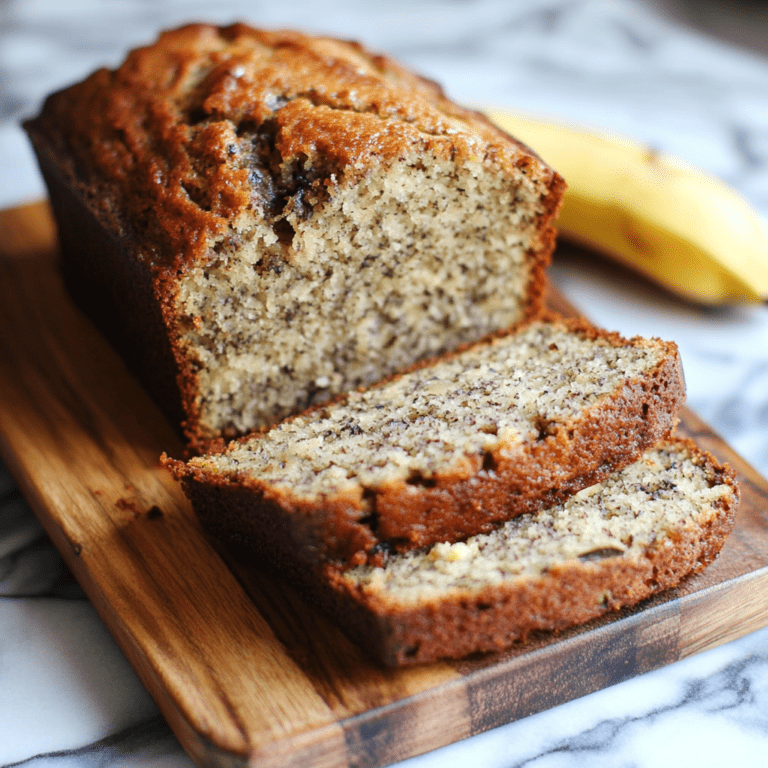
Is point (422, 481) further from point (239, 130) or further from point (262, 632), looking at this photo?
point (239, 130)

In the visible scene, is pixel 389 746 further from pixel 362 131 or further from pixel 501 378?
pixel 362 131

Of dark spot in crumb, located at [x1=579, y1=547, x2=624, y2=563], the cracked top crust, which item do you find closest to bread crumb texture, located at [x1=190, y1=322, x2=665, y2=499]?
dark spot in crumb, located at [x1=579, y1=547, x2=624, y2=563]

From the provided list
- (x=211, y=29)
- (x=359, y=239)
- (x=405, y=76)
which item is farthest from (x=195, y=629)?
(x=211, y=29)

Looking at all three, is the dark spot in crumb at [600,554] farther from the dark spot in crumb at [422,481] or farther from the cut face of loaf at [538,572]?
the dark spot in crumb at [422,481]

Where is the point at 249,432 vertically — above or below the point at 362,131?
below

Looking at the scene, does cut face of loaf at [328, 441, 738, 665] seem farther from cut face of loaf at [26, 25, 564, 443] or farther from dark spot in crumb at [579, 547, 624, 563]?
cut face of loaf at [26, 25, 564, 443]

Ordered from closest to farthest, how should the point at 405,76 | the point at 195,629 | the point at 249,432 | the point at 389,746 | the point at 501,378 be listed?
1. the point at 389,746
2. the point at 195,629
3. the point at 501,378
4. the point at 249,432
5. the point at 405,76

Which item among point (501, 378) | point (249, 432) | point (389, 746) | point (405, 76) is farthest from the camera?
point (405, 76)
